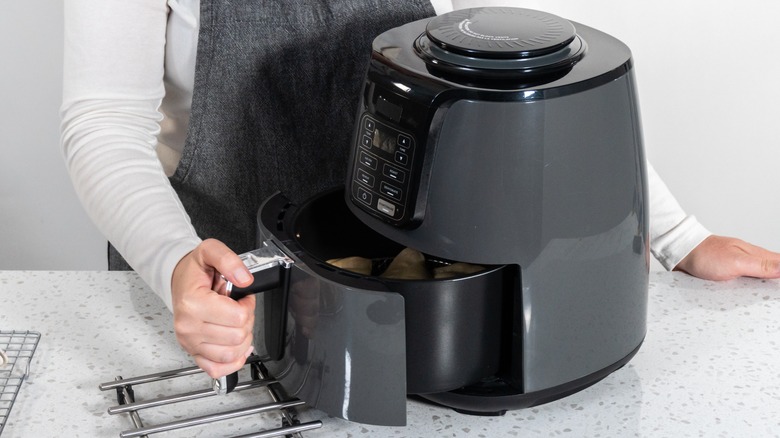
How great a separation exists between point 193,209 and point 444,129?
0.55 meters

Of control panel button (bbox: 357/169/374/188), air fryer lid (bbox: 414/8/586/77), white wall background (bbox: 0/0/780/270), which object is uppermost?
air fryer lid (bbox: 414/8/586/77)

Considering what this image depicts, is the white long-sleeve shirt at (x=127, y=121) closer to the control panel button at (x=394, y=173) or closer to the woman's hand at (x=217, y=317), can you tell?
the woman's hand at (x=217, y=317)

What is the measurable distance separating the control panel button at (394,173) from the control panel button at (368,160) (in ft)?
0.05

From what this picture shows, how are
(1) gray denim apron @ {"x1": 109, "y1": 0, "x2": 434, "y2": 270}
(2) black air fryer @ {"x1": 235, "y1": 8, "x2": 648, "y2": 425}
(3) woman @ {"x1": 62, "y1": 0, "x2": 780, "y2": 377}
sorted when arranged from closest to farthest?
(2) black air fryer @ {"x1": 235, "y1": 8, "x2": 648, "y2": 425} < (3) woman @ {"x1": 62, "y1": 0, "x2": 780, "y2": 377} < (1) gray denim apron @ {"x1": 109, "y1": 0, "x2": 434, "y2": 270}

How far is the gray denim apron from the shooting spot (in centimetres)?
102

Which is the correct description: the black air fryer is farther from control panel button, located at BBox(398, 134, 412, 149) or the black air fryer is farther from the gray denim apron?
the gray denim apron

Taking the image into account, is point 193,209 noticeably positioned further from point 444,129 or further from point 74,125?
point 444,129

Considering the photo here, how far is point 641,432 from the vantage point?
0.75 meters

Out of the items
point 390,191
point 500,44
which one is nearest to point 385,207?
point 390,191

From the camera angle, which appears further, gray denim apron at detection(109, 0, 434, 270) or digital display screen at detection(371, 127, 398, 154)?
gray denim apron at detection(109, 0, 434, 270)

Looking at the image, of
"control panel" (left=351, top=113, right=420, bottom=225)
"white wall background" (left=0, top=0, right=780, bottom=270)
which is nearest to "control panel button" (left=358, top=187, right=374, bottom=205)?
"control panel" (left=351, top=113, right=420, bottom=225)

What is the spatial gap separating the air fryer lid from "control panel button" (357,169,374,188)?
0.10m

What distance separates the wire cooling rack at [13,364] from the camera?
77 centimetres

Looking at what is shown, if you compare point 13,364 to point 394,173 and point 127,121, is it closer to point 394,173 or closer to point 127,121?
point 127,121
